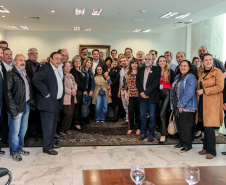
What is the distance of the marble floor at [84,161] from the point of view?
3.38m

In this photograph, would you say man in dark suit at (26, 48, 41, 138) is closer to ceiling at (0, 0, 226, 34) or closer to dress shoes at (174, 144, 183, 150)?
dress shoes at (174, 144, 183, 150)

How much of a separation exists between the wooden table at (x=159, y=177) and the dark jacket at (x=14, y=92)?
2333 millimetres

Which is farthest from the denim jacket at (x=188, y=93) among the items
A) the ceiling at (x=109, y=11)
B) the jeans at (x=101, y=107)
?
the ceiling at (x=109, y=11)

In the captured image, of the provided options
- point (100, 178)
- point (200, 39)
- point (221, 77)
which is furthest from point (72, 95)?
point (200, 39)

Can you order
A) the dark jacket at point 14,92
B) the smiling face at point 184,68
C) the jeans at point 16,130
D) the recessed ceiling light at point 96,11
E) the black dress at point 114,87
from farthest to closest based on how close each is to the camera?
the recessed ceiling light at point 96,11 → the black dress at point 114,87 → the smiling face at point 184,68 → the jeans at point 16,130 → the dark jacket at point 14,92

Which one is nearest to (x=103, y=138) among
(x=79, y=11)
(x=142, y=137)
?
(x=142, y=137)

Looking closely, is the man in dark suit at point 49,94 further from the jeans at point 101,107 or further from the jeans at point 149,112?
the jeans at point 101,107

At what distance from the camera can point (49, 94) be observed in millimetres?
4195

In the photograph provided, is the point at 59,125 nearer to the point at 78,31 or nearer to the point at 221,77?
the point at 221,77

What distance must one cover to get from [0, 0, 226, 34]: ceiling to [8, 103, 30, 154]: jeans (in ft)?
15.4

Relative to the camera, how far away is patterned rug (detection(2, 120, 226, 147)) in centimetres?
498

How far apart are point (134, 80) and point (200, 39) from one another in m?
10.2

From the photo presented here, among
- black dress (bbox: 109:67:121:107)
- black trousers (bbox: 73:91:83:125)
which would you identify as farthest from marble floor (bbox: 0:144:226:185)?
black dress (bbox: 109:67:121:107)

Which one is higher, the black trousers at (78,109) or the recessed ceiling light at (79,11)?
the recessed ceiling light at (79,11)
